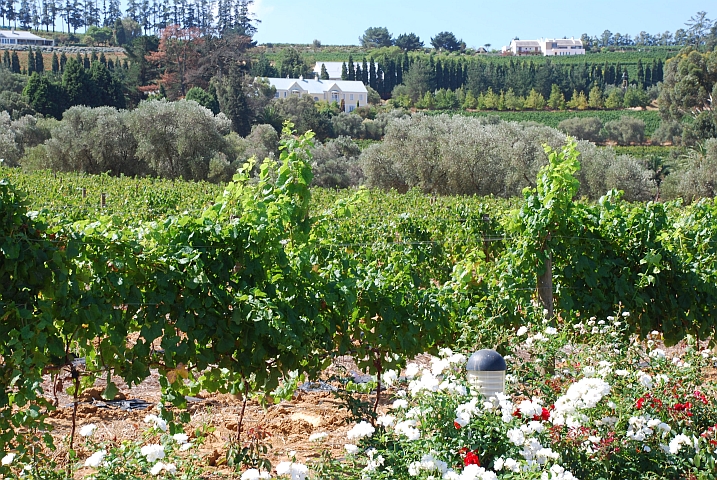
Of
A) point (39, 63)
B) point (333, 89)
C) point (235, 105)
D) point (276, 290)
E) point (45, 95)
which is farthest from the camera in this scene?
point (333, 89)

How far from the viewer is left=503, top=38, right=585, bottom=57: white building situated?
5822 inches

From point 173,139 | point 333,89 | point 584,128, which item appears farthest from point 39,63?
point 584,128

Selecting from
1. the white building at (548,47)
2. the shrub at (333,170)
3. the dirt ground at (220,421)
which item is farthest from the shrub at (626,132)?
the white building at (548,47)

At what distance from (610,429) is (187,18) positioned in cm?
12386

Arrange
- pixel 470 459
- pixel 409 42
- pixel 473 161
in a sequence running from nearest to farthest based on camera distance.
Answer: pixel 470 459 < pixel 473 161 < pixel 409 42

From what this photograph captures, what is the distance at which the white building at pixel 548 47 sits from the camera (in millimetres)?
147875

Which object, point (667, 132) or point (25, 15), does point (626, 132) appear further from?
point (25, 15)

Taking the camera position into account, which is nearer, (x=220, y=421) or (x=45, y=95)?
(x=220, y=421)

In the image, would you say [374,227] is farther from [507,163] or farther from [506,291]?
[507,163]

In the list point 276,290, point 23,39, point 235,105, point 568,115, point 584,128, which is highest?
point 23,39

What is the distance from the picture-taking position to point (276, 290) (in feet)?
13.8

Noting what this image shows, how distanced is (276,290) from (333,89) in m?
85.3

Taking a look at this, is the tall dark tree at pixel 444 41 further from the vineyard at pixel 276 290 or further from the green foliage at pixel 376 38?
the vineyard at pixel 276 290

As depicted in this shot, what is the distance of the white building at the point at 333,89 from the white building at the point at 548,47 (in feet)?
220
